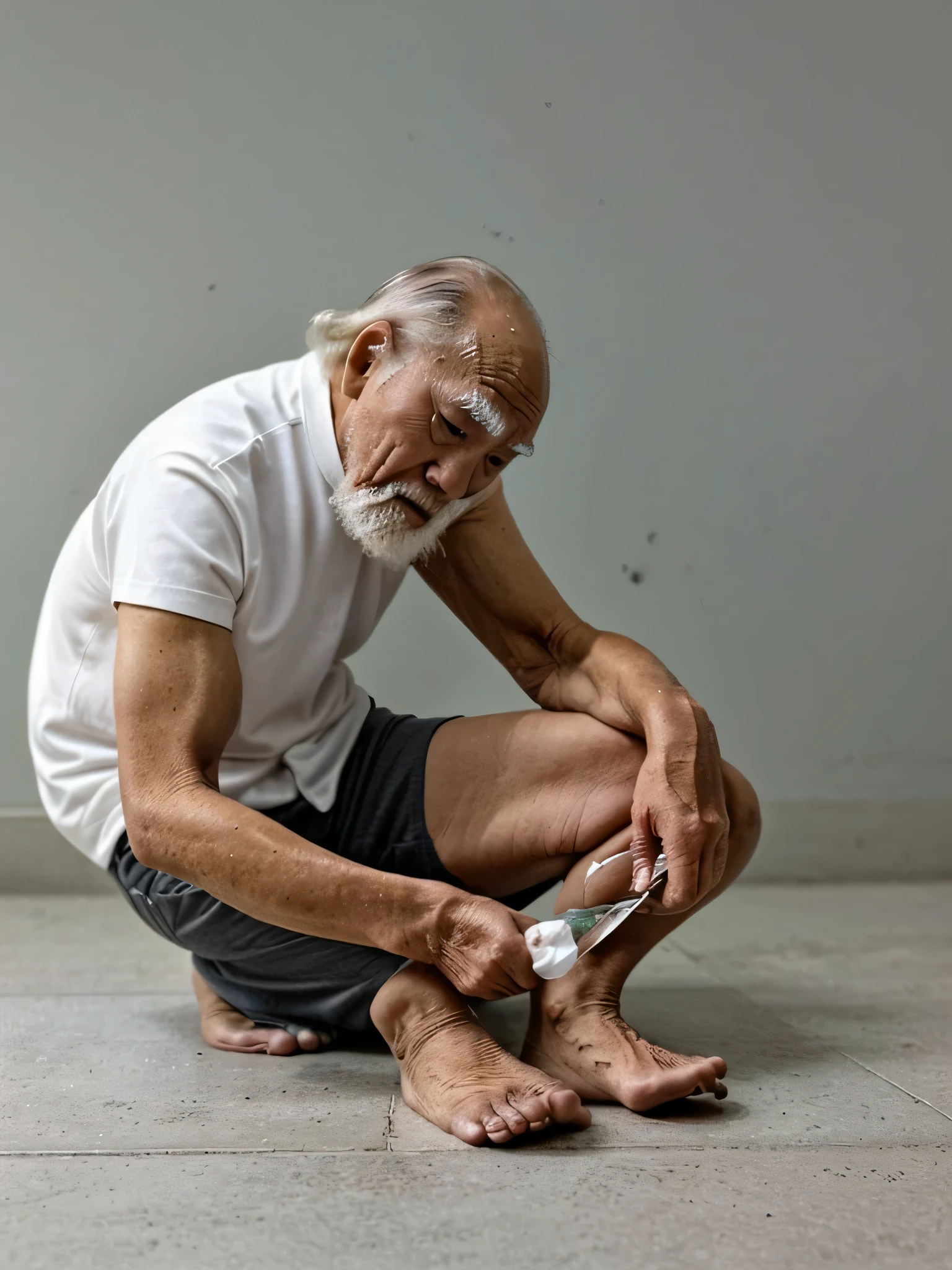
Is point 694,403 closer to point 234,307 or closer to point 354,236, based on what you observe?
point 354,236

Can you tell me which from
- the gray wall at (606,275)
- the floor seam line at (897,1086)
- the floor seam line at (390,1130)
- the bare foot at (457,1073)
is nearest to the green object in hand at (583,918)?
the bare foot at (457,1073)

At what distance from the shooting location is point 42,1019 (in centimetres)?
149

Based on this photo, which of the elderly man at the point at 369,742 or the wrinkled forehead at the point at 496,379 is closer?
the elderly man at the point at 369,742

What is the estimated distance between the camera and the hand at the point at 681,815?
3.91 feet

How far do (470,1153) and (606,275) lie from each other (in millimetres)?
1879

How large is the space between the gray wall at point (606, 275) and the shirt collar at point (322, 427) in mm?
1081

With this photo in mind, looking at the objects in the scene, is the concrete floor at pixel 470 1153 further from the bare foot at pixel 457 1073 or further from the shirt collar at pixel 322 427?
the shirt collar at pixel 322 427

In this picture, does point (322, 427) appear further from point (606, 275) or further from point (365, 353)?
point (606, 275)

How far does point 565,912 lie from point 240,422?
A: 67cm

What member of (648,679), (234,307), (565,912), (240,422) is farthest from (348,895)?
(234,307)

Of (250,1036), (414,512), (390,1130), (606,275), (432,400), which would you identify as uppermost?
(606,275)

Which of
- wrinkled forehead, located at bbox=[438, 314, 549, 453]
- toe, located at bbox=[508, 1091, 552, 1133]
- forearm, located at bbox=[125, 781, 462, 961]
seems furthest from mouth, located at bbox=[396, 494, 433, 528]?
toe, located at bbox=[508, 1091, 552, 1133]

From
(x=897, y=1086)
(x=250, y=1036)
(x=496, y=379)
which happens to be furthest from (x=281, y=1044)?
(x=496, y=379)

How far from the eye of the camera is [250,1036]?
4.55ft
